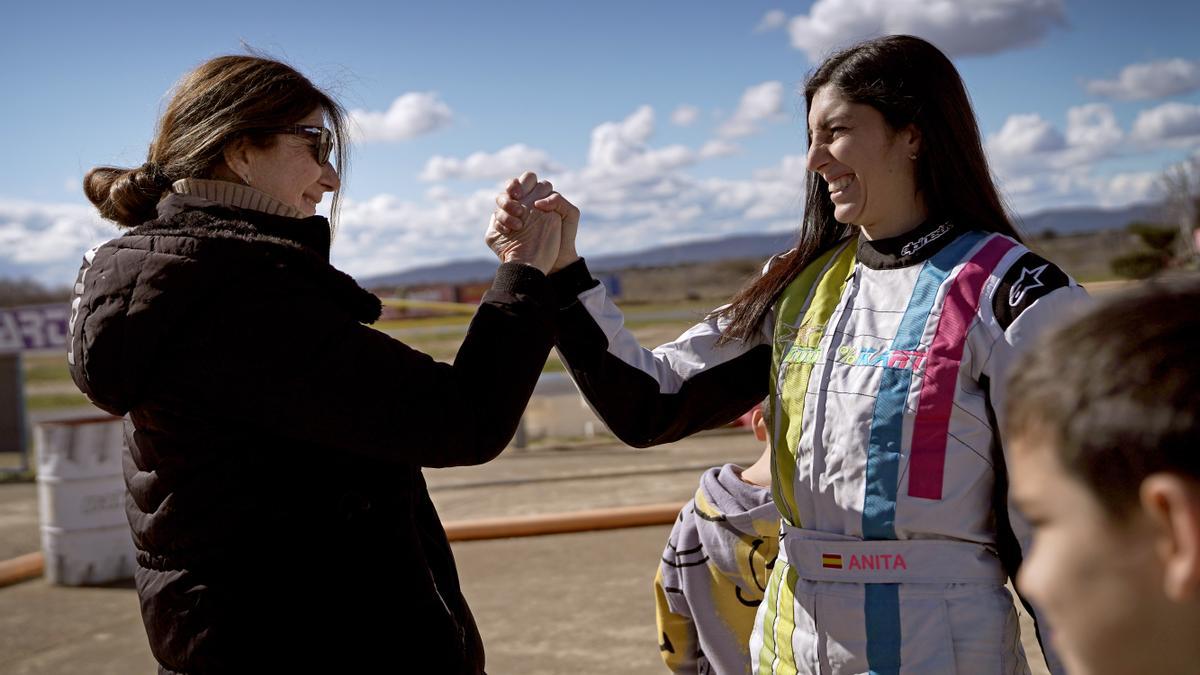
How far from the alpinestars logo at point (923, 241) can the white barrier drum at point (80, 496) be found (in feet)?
16.8

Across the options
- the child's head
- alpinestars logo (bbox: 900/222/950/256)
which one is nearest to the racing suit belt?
alpinestars logo (bbox: 900/222/950/256)

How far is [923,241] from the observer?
2127 millimetres

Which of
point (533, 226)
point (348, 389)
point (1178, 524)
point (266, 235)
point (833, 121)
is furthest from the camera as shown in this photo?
point (533, 226)

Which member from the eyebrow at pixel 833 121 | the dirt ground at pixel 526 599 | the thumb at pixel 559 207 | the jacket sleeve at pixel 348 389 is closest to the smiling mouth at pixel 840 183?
the eyebrow at pixel 833 121

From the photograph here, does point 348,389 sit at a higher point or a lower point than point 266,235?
lower

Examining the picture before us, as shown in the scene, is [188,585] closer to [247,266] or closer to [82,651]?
[247,266]

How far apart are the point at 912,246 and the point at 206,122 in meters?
1.33

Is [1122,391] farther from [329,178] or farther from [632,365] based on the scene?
[329,178]

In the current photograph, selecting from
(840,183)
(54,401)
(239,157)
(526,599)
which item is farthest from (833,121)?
(54,401)

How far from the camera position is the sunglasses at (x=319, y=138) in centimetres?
221

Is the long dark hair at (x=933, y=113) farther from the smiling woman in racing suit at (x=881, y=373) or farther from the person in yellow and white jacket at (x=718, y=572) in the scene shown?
the person in yellow and white jacket at (x=718, y=572)

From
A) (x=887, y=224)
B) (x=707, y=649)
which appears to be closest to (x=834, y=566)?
(x=887, y=224)

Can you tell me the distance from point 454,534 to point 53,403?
18.5 metres

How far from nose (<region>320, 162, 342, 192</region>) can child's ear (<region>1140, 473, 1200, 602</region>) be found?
1.76 metres
